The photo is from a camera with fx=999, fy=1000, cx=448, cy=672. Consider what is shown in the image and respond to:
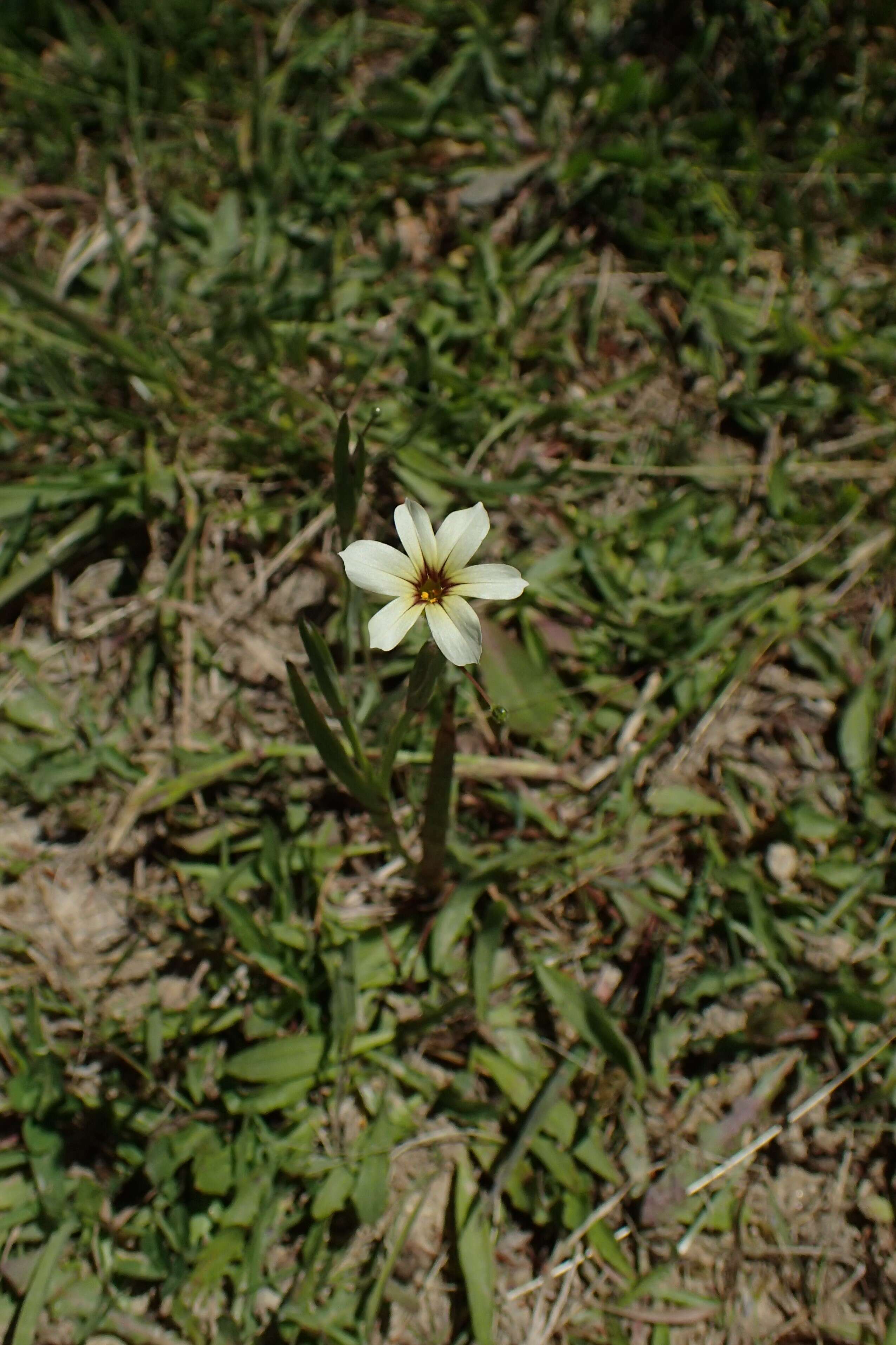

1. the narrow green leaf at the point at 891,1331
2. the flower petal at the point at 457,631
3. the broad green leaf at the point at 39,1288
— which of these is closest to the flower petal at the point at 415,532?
the flower petal at the point at 457,631

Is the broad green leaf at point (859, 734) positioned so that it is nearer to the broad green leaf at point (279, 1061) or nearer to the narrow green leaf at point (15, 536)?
the broad green leaf at point (279, 1061)

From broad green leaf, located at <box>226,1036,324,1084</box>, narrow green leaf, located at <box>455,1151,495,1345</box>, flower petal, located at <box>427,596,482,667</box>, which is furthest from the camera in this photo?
broad green leaf, located at <box>226,1036,324,1084</box>

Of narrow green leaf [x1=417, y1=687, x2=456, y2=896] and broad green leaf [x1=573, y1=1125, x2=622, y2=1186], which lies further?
broad green leaf [x1=573, y1=1125, x2=622, y2=1186]

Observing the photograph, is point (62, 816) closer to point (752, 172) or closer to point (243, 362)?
point (243, 362)

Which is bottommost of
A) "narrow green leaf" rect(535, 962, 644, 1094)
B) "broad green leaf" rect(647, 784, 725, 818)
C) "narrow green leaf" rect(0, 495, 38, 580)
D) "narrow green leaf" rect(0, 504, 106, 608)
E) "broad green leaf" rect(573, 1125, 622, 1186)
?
"broad green leaf" rect(573, 1125, 622, 1186)

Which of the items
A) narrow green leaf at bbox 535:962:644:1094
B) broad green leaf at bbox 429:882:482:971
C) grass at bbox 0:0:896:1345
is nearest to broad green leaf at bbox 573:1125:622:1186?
grass at bbox 0:0:896:1345

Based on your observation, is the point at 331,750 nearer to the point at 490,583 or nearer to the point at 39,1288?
the point at 490,583

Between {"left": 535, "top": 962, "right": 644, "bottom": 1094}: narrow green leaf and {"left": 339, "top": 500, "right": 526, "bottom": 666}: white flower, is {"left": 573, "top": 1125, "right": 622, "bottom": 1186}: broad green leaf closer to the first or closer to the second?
{"left": 535, "top": 962, "right": 644, "bottom": 1094}: narrow green leaf
